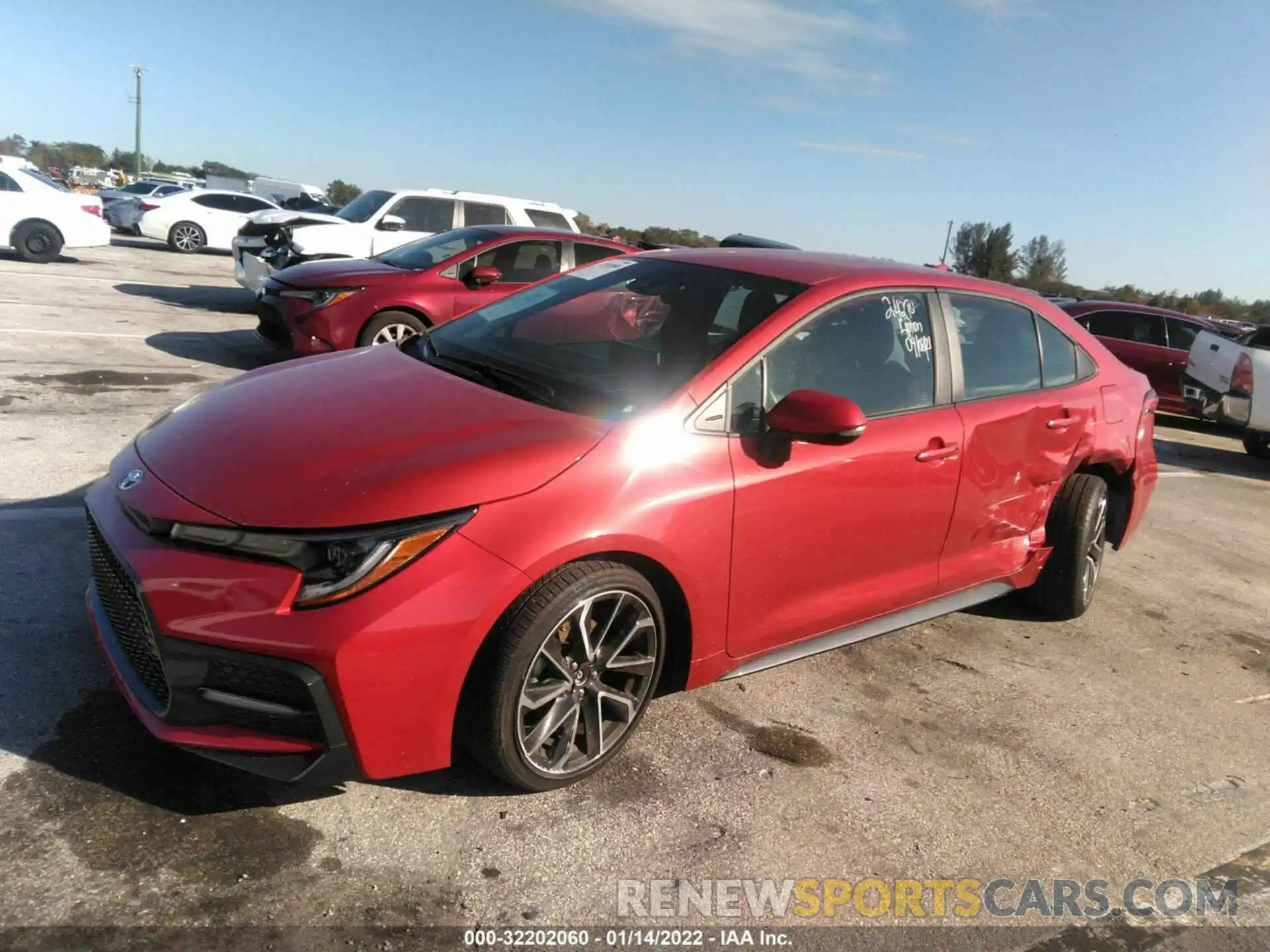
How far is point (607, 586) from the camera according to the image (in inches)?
109

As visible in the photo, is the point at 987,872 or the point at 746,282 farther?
the point at 746,282

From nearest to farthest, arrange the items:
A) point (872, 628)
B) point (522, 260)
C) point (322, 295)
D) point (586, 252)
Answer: point (872, 628) < point (322, 295) < point (522, 260) < point (586, 252)

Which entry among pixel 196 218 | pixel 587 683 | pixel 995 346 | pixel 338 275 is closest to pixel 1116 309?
pixel 338 275

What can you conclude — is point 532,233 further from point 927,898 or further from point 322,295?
point 927,898

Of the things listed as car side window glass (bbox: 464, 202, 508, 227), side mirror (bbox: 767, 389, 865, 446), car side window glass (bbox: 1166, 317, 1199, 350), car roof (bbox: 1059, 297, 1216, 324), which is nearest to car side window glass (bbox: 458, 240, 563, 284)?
car side window glass (bbox: 464, 202, 508, 227)

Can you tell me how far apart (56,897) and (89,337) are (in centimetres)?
848

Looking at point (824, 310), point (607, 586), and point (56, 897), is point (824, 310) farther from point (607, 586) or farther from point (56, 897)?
point (56, 897)

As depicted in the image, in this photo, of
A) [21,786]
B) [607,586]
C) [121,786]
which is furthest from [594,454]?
[21,786]

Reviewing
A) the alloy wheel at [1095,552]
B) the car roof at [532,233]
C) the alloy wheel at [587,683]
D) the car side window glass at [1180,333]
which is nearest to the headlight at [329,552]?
the alloy wheel at [587,683]

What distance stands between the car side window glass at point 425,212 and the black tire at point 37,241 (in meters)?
7.06

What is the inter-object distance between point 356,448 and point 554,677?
2.94ft

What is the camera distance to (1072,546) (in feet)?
14.9

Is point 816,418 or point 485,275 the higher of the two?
point 485,275

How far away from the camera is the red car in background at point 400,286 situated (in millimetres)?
8188
